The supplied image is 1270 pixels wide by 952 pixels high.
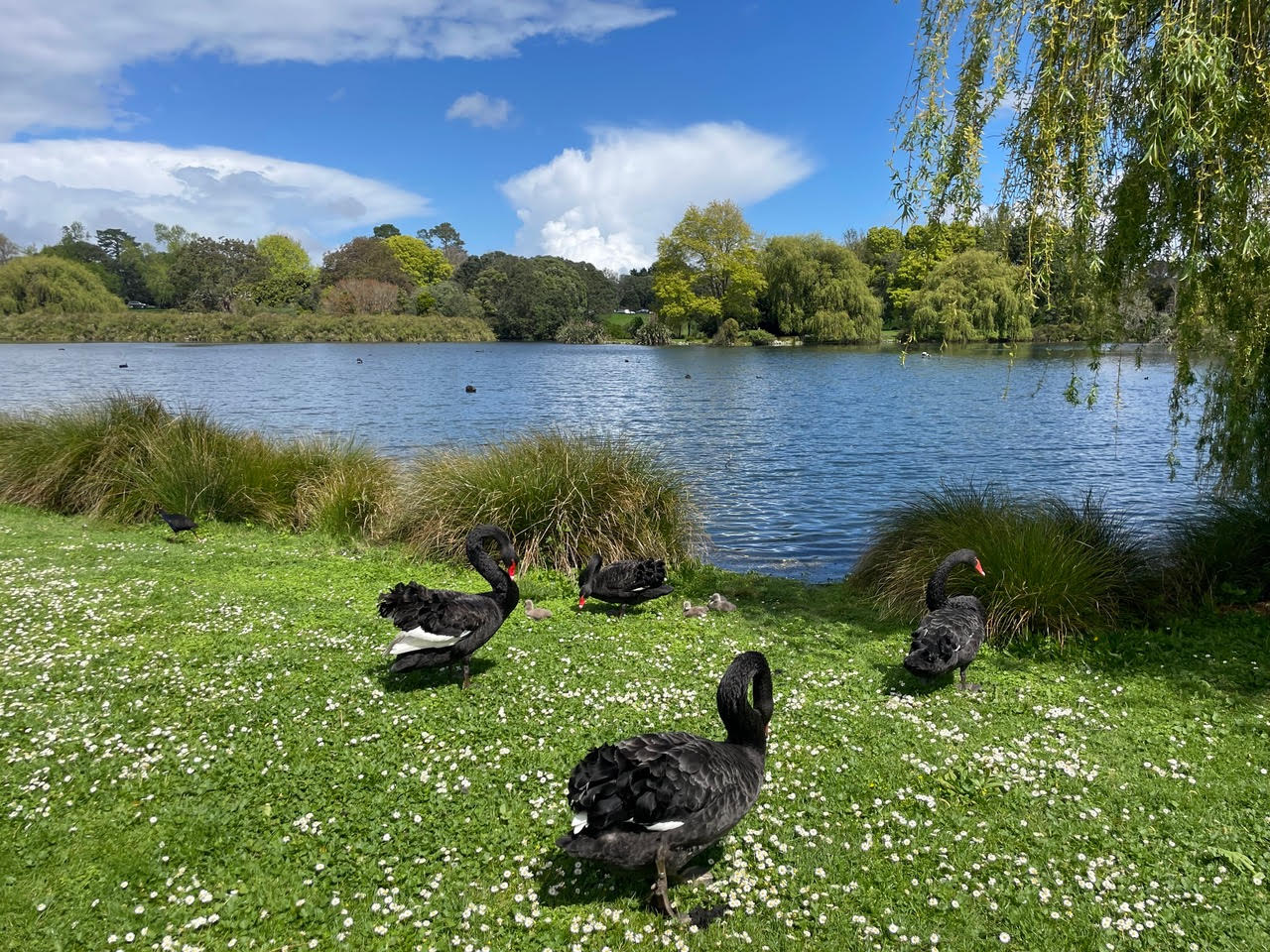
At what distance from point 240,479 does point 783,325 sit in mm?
75098

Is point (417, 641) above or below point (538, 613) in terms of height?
above

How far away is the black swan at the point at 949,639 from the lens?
6.78 m

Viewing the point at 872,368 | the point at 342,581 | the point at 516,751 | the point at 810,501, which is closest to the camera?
the point at 516,751

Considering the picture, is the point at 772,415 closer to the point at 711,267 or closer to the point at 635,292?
the point at 711,267

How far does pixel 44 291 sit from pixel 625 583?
358ft

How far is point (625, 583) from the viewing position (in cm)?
927

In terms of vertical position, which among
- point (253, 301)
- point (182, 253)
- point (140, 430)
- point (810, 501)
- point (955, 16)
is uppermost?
point (182, 253)

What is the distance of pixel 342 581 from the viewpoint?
1052cm

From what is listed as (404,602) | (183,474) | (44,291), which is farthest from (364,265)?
(404,602)

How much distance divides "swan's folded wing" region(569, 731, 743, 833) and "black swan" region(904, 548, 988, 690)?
3.23m

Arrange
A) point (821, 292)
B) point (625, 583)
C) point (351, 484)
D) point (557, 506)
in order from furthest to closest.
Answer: point (821, 292) < point (351, 484) < point (557, 506) < point (625, 583)

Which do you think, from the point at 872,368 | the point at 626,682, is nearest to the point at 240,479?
the point at 626,682

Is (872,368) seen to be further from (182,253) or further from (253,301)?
(182,253)

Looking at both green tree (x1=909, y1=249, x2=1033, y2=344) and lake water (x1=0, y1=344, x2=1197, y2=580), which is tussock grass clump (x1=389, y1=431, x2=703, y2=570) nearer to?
lake water (x1=0, y1=344, x2=1197, y2=580)
